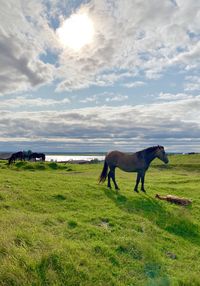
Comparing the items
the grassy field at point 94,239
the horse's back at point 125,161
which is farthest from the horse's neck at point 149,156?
the grassy field at point 94,239

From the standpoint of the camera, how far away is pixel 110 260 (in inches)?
326

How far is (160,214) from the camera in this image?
14.1 metres

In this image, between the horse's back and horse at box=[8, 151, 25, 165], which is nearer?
the horse's back

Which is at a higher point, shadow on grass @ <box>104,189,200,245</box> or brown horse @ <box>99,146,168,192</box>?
brown horse @ <box>99,146,168,192</box>

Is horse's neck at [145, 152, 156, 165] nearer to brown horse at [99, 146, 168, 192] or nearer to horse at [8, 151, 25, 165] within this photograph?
brown horse at [99, 146, 168, 192]

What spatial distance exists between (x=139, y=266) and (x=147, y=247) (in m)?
1.07

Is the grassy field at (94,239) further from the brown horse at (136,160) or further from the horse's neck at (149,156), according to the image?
the horse's neck at (149,156)

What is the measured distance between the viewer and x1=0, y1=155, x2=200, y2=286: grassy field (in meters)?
7.35

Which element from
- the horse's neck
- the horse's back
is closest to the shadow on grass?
the horse's back

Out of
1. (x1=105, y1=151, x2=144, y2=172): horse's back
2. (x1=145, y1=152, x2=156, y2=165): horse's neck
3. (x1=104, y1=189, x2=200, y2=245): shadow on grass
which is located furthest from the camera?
(x1=145, y1=152, x2=156, y2=165): horse's neck

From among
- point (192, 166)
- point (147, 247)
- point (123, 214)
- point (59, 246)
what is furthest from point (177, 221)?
point (192, 166)

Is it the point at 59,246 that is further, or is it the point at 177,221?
the point at 177,221

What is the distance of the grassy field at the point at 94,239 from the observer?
735 cm

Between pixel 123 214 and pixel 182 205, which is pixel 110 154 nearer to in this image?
pixel 182 205
